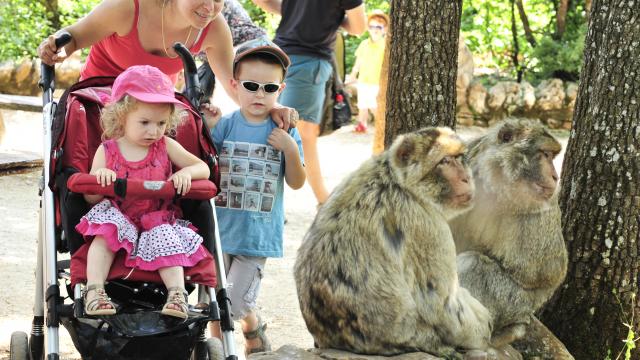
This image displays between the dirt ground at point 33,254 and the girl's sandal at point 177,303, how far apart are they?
71.3 inches

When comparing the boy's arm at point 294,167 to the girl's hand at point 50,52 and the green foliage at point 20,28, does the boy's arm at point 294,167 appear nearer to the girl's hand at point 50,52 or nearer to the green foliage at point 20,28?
the girl's hand at point 50,52

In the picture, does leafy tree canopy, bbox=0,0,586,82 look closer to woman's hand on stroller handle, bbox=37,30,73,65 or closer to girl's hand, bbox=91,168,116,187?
woman's hand on stroller handle, bbox=37,30,73,65

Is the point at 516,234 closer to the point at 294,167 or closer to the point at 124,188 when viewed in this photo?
the point at 294,167

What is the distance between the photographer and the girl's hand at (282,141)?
14.2ft

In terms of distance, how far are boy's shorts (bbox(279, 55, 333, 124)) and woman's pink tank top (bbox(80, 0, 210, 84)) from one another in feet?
8.07

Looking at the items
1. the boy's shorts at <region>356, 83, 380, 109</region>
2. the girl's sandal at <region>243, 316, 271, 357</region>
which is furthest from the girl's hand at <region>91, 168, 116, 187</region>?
the boy's shorts at <region>356, 83, 380, 109</region>

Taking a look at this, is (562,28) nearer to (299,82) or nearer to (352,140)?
(352,140)

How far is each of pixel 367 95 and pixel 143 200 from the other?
403 inches

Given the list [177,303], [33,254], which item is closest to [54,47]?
[177,303]

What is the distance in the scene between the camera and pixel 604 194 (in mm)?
4945

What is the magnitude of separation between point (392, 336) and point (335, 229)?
486mm

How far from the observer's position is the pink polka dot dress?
11.5 feet

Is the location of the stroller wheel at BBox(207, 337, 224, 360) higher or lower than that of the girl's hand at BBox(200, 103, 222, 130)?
lower

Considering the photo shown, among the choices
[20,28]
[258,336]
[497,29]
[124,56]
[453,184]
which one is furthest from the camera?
[497,29]
